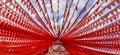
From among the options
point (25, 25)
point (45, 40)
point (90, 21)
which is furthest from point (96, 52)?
point (25, 25)

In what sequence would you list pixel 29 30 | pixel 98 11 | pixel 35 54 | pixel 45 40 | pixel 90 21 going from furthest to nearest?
pixel 45 40
pixel 35 54
pixel 29 30
pixel 90 21
pixel 98 11

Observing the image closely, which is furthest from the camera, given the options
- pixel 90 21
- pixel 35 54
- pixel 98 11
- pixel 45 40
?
pixel 45 40

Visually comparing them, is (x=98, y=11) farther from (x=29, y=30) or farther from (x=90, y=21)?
(x=29, y=30)

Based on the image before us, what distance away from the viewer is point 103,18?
24.5 feet

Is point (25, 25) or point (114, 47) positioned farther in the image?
point (114, 47)

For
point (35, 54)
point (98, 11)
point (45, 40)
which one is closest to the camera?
point (98, 11)

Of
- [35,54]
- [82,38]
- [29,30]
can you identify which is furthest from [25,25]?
[82,38]

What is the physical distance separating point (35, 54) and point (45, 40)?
2.86ft

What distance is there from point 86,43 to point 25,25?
8.82 feet

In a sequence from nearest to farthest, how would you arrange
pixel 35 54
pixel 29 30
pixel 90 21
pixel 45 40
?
pixel 90 21, pixel 29 30, pixel 35 54, pixel 45 40

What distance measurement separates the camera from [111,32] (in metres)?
8.48

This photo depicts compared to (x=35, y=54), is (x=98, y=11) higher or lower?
higher

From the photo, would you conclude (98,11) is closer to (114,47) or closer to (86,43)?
(86,43)

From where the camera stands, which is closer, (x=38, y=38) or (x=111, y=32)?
(x=111, y=32)
